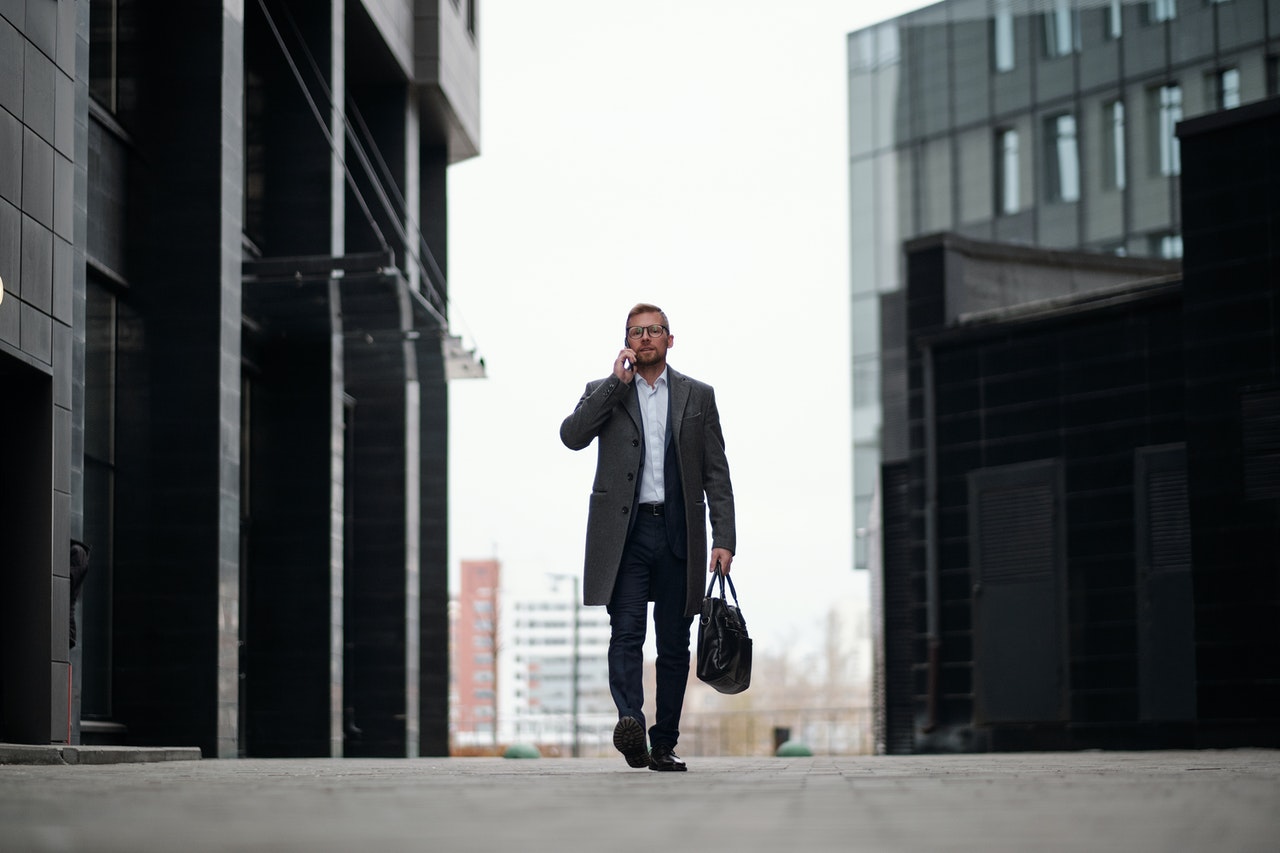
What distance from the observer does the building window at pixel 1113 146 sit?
154ft

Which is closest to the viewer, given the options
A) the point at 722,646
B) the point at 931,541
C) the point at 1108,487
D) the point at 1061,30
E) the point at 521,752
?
the point at 722,646

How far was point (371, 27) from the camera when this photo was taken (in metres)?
27.5

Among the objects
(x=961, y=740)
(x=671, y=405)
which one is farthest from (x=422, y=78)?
(x=671, y=405)

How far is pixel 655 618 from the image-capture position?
28.6 ft

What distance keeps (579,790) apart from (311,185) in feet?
65.1

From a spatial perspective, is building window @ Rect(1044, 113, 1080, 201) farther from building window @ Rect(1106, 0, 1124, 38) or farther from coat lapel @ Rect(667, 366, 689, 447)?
coat lapel @ Rect(667, 366, 689, 447)

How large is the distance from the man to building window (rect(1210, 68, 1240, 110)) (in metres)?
38.8

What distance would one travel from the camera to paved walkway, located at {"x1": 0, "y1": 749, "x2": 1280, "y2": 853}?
3.43 meters

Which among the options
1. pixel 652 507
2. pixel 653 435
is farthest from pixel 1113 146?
pixel 652 507

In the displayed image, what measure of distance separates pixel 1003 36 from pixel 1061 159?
158 inches

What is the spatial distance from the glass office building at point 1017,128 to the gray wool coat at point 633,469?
34.7 meters

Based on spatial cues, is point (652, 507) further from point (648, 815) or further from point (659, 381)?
point (648, 815)

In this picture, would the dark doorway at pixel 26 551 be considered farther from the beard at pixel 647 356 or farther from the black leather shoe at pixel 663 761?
the black leather shoe at pixel 663 761

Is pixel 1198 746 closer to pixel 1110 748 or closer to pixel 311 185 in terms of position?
pixel 1110 748
